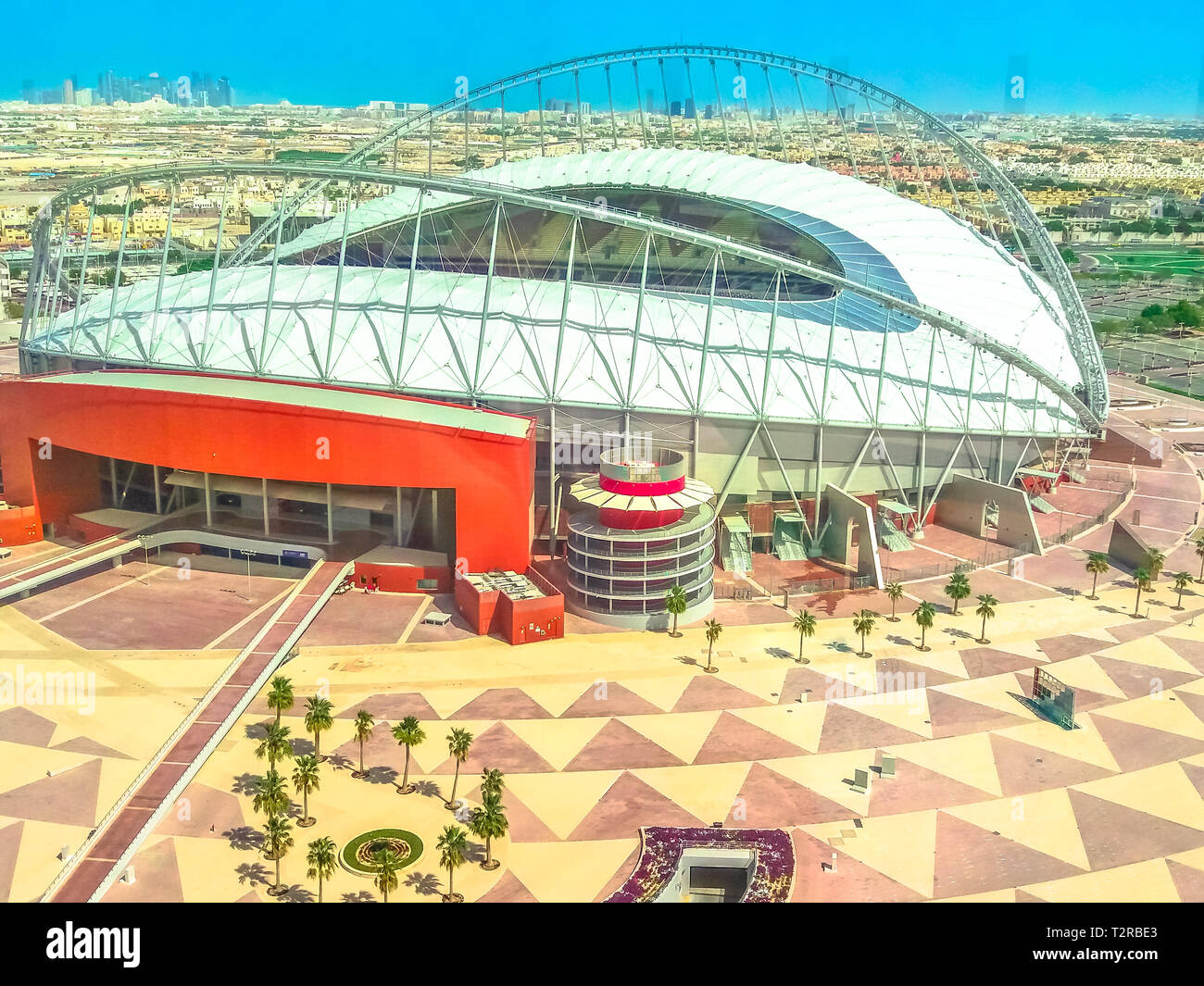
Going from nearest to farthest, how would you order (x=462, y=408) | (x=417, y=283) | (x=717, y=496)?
(x=462, y=408)
(x=717, y=496)
(x=417, y=283)

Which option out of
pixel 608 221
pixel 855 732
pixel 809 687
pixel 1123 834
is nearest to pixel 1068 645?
pixel 809 687

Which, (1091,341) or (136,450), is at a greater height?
(1091,341)

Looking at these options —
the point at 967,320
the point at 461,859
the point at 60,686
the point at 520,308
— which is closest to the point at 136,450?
the point at 60,686

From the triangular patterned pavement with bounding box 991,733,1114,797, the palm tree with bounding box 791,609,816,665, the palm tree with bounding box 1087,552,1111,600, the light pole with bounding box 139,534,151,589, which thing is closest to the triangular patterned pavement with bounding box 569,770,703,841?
the triangular patterned pavement with bounding box 991,733,1114,797

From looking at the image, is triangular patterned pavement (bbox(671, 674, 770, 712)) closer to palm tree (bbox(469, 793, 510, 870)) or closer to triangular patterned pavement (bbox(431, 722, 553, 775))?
triangular patterned pavement (bbox(431, 722, 553, 775))

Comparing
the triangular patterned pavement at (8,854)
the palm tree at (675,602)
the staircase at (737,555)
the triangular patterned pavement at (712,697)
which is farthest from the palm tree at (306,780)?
the staircase at (737,555)

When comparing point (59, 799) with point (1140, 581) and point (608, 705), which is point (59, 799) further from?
point (1140, 581)

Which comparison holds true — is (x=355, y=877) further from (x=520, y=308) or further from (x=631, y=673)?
(x=520, y=308)
